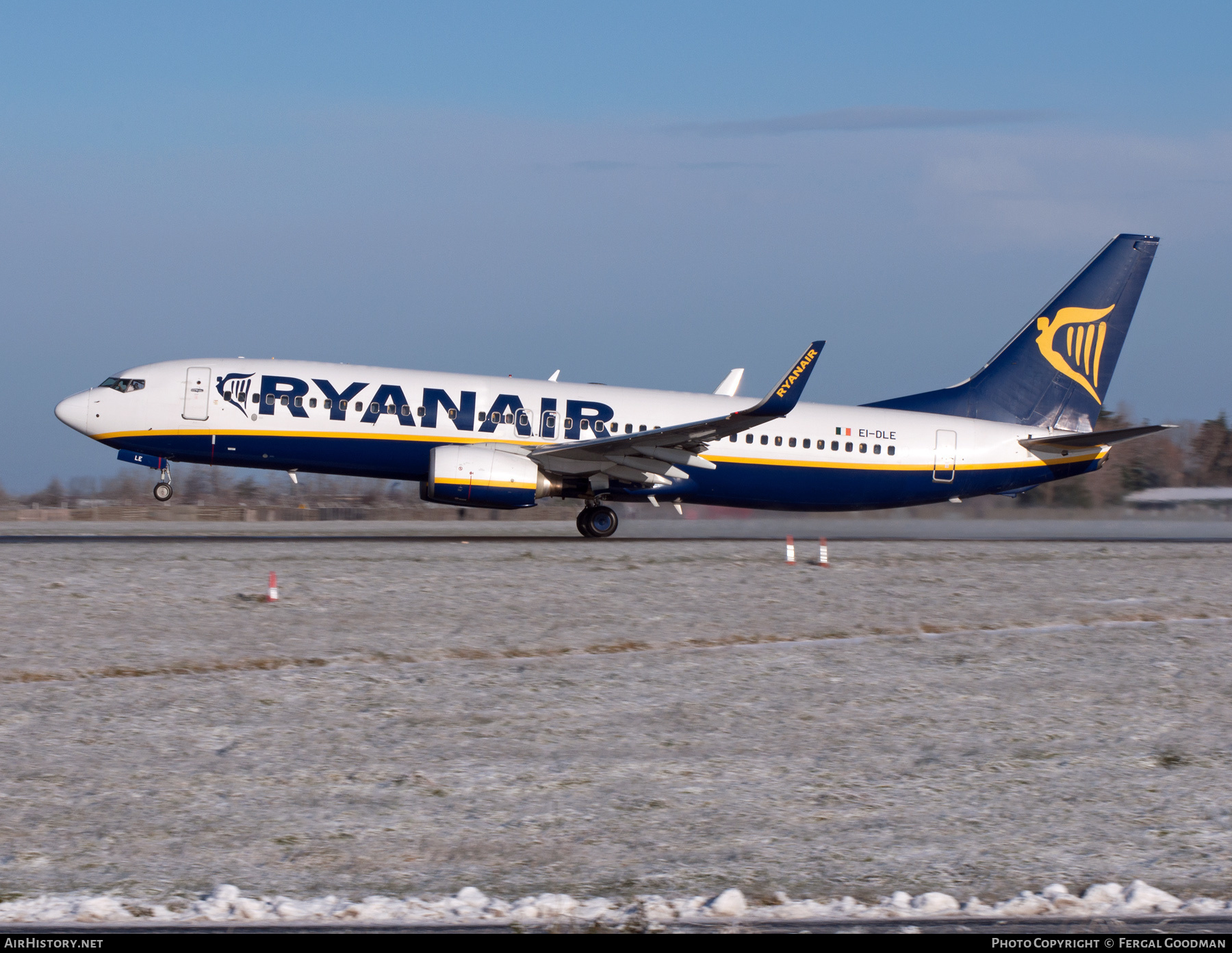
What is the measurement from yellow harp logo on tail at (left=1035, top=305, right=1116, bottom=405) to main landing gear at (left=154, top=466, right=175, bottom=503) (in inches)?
927

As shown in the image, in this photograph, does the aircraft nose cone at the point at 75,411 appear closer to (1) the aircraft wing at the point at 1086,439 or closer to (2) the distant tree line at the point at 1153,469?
(1) the aircraft wing at the point at 1086,439

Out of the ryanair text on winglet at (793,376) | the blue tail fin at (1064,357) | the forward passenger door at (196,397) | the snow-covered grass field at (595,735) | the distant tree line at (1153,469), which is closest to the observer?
the snow-covered grass field at (595,735)

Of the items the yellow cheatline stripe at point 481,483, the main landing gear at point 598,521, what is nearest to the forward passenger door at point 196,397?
the yellow cheatline stripe at point 481,483

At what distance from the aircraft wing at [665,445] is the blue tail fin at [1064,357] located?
7.55 metres

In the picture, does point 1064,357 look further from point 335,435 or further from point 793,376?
point 335,435

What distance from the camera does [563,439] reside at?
27750 millimetres

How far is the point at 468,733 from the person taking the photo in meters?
11.6

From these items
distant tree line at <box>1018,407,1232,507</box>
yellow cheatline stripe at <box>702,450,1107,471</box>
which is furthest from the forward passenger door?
distant tree line at <box>1018,407,1232,507</box>

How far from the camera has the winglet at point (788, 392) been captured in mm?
25406

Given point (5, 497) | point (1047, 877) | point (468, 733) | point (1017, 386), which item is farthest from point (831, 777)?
point (5, 497)

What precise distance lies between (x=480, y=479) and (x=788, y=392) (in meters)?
7.10

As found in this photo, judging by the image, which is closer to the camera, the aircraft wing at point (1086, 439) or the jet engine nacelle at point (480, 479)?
the jet engine nacelle at point (480, 479)

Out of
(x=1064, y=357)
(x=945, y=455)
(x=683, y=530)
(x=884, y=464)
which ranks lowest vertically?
(x=683, y=530)

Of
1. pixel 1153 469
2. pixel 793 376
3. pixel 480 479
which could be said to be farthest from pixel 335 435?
pixel 1153 469
